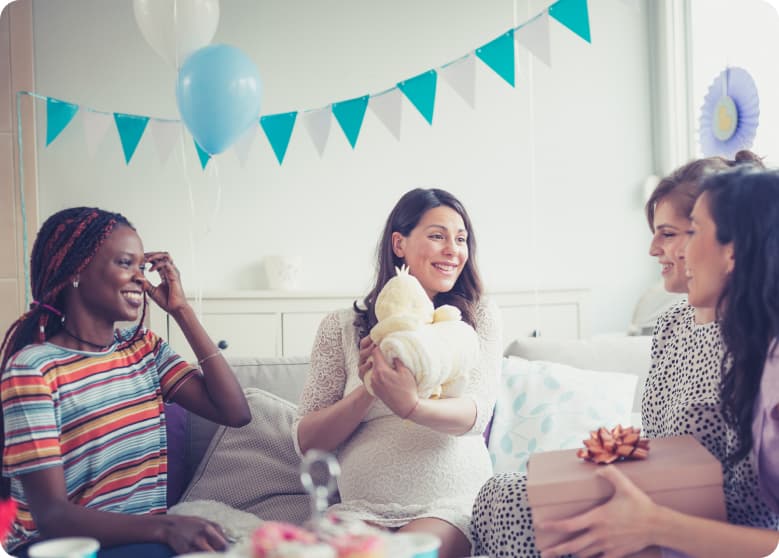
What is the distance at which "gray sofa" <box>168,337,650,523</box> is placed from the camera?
1748 millimetres

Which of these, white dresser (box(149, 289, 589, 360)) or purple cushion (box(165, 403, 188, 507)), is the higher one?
white dresser (box(149, 289, 589, 360))

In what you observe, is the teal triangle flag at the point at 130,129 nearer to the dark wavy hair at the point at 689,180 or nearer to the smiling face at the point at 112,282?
the smiling face at the point at 112,282

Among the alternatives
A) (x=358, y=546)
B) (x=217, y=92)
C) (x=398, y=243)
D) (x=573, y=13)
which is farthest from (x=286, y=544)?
(x=217, y=92)

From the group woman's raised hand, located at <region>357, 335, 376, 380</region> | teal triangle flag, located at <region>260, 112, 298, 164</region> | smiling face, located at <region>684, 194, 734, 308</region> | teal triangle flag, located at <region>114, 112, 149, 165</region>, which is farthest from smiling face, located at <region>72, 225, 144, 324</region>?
teal triangle flag, located at <region>114, 112, 149, 165</region>

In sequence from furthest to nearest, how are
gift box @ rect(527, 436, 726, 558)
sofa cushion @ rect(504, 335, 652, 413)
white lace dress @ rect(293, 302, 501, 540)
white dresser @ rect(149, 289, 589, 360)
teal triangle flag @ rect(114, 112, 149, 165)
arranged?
white dresser @ rect(149, 289, 589, 360) < teal triangle flag @ rect(114, 112, 149, 165) < sofa cushion @ rect(504, 335, 652, 413) < white lace dress @ rect(293, 302, 501, 540) < gift box @ rect(527, 436, 726, 558)

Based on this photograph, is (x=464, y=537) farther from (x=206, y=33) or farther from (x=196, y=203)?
(x=196, y=203)

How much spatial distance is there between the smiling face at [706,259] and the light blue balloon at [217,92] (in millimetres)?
1723

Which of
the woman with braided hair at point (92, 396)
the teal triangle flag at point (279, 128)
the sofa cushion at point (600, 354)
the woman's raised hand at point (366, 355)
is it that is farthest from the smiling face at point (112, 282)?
the teal triangle flag at point (279, 128)

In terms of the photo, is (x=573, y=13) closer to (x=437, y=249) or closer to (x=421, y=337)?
(x=437, y=249)

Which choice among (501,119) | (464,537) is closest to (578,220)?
(501,119)

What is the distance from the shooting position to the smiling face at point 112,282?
1326mm

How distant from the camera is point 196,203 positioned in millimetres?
3867

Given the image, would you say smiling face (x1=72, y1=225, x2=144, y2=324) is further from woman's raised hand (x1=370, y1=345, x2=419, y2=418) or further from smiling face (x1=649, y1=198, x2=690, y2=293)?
smiling face (x1=649, y1=198, x2=690, y2=293)

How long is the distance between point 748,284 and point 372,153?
3.13 meters
